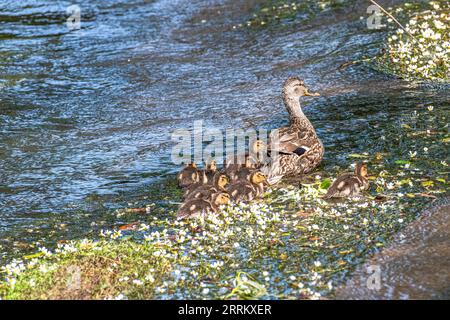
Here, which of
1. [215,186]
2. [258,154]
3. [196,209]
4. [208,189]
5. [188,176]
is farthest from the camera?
[258,154]

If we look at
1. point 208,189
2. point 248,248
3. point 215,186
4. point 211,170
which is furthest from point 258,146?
point 248,248

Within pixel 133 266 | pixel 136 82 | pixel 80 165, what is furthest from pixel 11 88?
pixel 133 266

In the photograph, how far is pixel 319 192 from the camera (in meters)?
7.55

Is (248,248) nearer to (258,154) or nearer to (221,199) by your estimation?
A: (221,199)

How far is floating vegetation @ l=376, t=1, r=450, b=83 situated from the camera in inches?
426

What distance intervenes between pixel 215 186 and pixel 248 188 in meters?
0.38

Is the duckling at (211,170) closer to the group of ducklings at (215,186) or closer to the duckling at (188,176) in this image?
the group of ducklings at (215,186)

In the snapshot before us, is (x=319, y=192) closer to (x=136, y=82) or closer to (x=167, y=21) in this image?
(x=136, y=82)

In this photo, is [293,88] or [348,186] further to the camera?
[293,88]

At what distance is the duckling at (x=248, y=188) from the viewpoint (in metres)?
7.46

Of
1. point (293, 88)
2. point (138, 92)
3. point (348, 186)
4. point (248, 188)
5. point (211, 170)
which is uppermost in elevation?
point (293, 88)

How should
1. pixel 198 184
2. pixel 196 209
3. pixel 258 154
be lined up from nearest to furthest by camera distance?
pixel 196 209 < pixel 198 184 < pixel 258 154

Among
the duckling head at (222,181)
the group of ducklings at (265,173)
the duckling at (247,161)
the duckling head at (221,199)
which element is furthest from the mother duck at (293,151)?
the duckling head at (221,199)

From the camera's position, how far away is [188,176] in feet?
25.8
